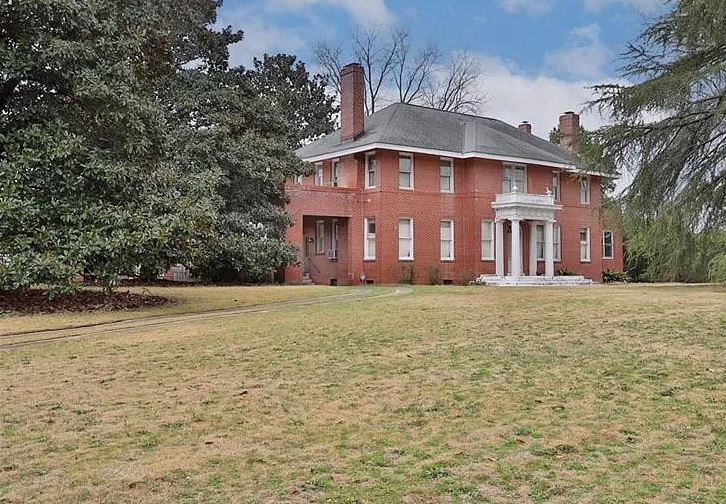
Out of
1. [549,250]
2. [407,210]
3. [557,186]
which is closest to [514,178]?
[557,186]

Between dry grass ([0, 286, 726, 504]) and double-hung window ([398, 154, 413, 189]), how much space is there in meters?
20.5

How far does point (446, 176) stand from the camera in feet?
105

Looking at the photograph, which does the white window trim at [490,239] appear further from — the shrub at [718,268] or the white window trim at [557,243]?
the shrub at [718,268]

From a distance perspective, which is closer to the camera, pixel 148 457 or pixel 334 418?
pixel 148 457

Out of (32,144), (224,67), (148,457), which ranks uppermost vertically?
(224,67)

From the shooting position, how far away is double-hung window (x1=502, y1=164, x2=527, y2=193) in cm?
3303

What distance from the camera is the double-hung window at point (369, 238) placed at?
3041 centimetres

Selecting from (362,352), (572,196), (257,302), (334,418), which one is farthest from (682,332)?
(572,196)

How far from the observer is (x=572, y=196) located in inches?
1431

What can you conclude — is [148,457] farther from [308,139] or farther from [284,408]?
[308,139]

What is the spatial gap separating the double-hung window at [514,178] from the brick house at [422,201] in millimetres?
45

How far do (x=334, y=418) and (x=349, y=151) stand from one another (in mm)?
25602

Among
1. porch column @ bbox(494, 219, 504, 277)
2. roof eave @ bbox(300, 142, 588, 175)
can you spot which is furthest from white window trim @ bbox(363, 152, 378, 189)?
porch column @ bbox(494, 219, 504, 277)

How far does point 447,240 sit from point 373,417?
86.3 ft
